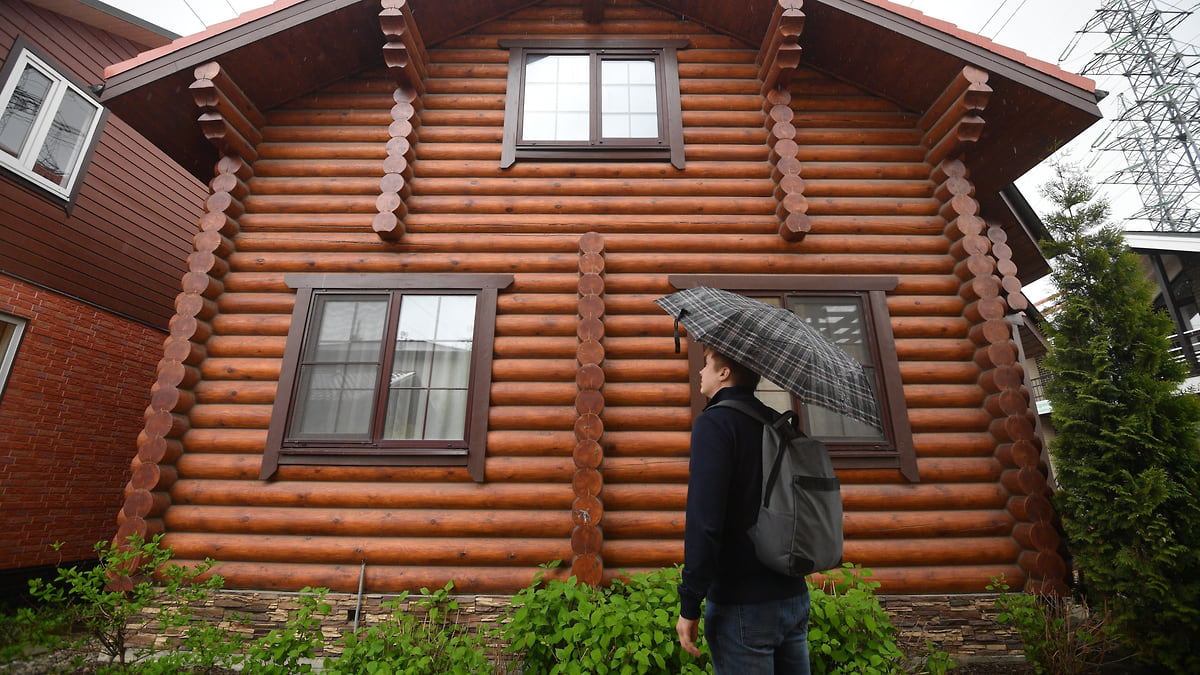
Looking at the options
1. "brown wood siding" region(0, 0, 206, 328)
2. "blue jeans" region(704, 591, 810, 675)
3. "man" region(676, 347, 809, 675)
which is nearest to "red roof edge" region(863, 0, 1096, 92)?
"man" region(676, 347, 809, 675)

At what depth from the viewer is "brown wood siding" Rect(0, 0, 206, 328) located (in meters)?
6.81

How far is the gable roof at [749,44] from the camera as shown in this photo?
5230 mm

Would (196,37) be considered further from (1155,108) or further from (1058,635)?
(1155,108)

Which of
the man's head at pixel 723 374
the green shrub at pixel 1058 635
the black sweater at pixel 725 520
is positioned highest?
the man's head at pixel 723 374

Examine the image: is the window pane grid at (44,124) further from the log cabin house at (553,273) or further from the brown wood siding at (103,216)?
the log cabin house at (553,273)

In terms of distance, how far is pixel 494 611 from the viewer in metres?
4.50

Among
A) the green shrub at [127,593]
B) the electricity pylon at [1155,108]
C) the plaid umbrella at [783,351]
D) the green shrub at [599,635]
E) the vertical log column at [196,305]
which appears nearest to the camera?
the plaid umbrella at [783,351]

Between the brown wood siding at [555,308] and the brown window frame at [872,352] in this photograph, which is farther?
the brown window frame at [872,352]

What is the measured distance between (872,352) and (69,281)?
10.4 m

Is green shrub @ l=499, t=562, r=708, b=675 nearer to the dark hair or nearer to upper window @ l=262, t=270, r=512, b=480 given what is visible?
upper window @ l=262, t=270, r=512, b=480

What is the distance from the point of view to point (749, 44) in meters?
6.42

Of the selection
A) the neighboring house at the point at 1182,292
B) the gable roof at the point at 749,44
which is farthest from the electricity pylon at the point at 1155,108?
the gable roof at the point at 749,44

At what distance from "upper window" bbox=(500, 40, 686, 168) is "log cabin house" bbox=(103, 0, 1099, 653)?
0.04m

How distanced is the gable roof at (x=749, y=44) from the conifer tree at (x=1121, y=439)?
94 centimetres
